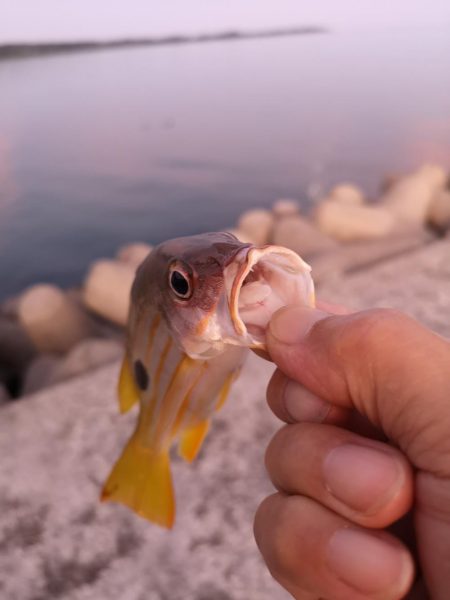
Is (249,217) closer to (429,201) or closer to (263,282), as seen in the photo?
(429,201)

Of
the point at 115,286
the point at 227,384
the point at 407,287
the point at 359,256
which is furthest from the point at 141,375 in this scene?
the point at 359,256

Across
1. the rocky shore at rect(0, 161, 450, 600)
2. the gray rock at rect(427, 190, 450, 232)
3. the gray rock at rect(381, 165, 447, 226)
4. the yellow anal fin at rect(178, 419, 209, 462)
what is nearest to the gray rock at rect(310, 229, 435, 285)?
the rocky shore at rect(0, 161, 450, 600)

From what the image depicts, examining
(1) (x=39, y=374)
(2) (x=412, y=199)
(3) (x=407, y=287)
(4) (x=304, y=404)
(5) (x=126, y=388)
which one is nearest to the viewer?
(4) (x=304, y=404)

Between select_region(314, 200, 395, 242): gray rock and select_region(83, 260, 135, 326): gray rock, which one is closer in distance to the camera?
select_region(83, 260, 135, 326): gray rock

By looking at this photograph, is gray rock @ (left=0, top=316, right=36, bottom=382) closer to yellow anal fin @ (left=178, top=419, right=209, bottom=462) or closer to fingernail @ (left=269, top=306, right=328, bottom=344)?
yellow anal fin @ (left=178, top=419, right=209, bottom=462)

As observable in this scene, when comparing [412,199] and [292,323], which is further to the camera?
[412,199]

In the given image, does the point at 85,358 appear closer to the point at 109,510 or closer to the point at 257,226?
the point at 109,510
